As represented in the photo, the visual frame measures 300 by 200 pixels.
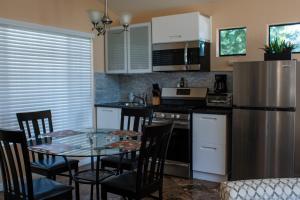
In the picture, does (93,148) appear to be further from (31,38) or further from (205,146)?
(31,38)

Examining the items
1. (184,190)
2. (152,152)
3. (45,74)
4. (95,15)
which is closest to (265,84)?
(184,190)

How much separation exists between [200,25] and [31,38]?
227 centimetres

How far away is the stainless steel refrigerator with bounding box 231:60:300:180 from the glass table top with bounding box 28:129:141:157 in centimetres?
138

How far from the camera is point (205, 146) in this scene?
4039mm

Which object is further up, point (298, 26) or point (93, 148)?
point (298, 26)

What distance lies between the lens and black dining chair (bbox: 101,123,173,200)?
7.92 feet

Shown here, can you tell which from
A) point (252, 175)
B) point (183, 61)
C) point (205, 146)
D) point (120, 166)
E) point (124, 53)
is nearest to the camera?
point (120, 166)

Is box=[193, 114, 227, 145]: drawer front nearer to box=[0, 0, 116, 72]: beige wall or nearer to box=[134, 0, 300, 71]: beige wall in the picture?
box=[134, 0, 300, 71]: beige wall

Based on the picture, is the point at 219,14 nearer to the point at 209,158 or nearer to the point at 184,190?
the point at 209,158

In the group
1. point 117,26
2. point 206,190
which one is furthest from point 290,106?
point 117,26

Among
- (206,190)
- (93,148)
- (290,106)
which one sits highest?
(290,106)

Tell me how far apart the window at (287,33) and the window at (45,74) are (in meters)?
2.75

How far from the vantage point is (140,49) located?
15.9 ft

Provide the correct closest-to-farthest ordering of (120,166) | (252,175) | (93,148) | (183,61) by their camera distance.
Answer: (93,148) → (120,166) → (252,175) → (183,61)
